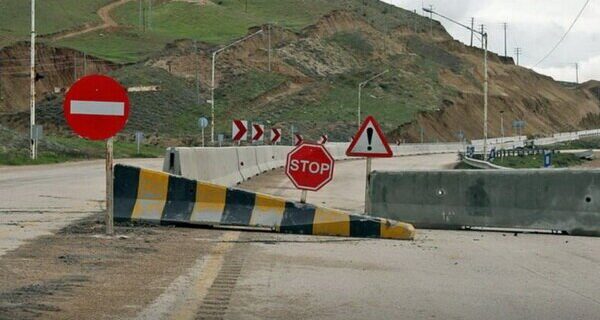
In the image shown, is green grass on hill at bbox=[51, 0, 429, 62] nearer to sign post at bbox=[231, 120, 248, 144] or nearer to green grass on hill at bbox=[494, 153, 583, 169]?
green grass on hill at bbox=[494, 153, 583, 169]

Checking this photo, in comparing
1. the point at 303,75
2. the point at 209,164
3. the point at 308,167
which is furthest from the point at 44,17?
the point at 308,167

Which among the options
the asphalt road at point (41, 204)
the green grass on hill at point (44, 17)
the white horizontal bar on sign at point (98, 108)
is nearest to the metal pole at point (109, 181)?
the white horizontal bar on sign at point (98, 108)

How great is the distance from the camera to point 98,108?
39.4 ft

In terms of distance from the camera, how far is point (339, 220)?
538 inches

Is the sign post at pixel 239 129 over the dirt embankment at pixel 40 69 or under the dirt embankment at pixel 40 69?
under

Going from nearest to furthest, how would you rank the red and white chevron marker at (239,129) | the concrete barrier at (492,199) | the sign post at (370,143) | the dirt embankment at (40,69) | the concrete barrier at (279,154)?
the concrete barrier at (492,199) < the sign post at (370,143) < the red and white chevron marker at (239,129) < the concrete barrier at (279,154) < the dirt embankment at (40,69)

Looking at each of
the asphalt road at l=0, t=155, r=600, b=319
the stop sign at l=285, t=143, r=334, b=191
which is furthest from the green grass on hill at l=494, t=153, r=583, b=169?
the asphalt road at l=0, t=155, r=600, b=319

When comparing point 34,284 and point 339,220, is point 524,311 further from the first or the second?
point 339,220

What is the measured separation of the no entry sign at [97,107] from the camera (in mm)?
11961

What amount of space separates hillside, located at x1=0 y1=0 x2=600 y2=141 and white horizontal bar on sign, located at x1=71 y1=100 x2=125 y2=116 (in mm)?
78503

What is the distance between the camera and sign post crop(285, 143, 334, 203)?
46.8 feet

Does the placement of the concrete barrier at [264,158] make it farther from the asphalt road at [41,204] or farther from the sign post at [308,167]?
the sign post at [308,167]

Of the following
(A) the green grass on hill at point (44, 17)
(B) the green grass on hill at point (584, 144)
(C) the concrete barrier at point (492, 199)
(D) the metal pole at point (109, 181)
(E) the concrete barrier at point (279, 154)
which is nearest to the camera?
(D) the metal pole at point (109, 181)

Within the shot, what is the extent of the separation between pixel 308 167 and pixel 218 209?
1.57 m
